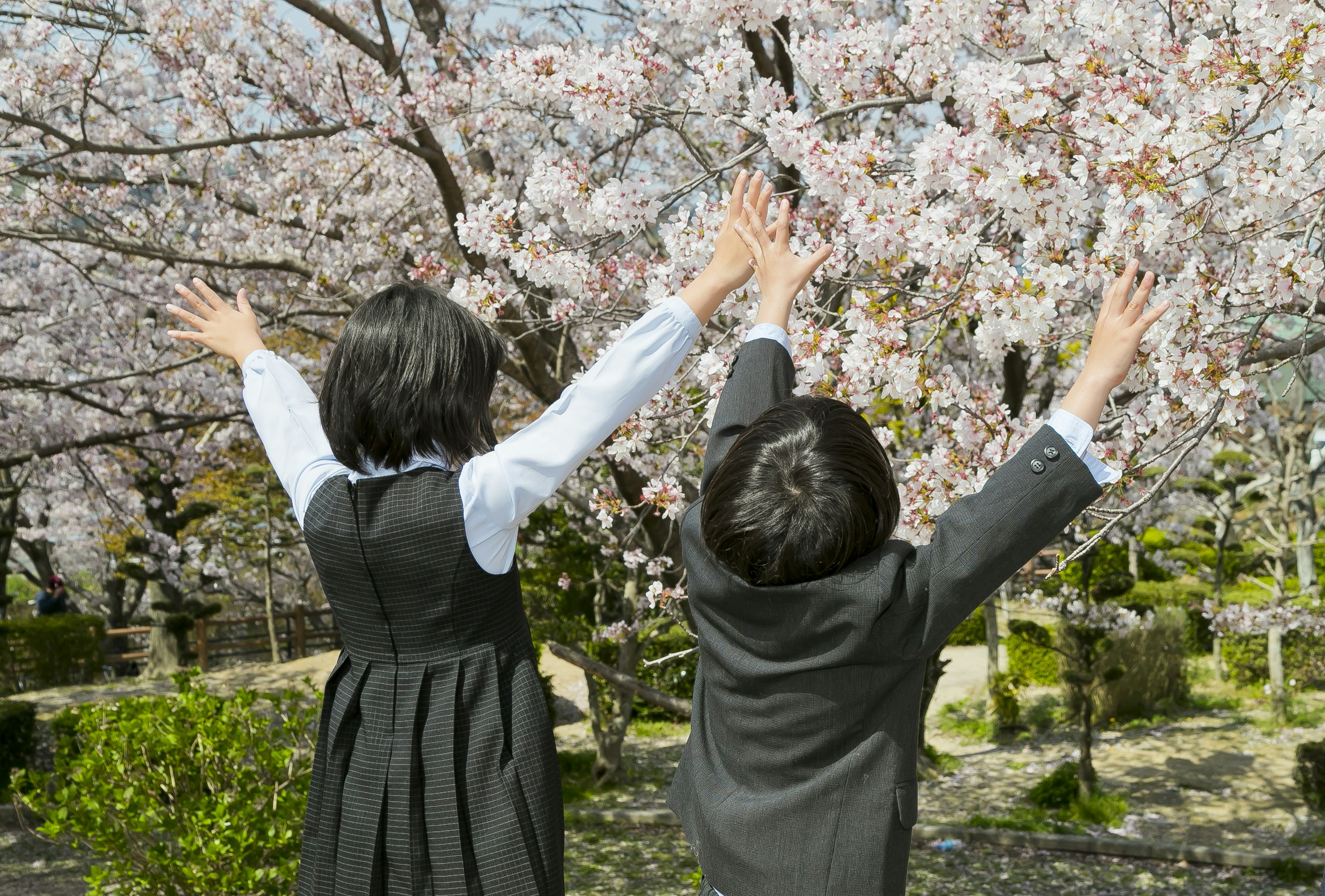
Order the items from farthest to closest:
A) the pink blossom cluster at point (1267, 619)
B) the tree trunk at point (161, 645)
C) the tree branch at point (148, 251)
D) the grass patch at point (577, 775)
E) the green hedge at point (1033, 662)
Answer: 1. the tree trunk at point (161, 645)
2. the green hedge at point (1033, 662)
3. the pink blossom cluster at point (1267, 619)
4. the grass patch at point (577, 775)
5. the tree branch at point (148, 251)

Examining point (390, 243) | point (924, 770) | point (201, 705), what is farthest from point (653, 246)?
point (924, 770)

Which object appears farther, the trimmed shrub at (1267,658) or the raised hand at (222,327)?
the trimmed shrub at (1267,658)

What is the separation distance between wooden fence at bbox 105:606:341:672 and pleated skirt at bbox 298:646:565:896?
12905 mm

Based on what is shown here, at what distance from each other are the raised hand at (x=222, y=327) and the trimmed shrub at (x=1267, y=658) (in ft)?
34.6

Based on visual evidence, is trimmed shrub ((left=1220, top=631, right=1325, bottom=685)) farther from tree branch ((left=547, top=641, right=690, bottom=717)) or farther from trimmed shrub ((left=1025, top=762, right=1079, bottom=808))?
tree branch ((left=547, top=641, right=690, bottom=717))

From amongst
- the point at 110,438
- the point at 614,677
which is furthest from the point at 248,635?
the point at 614,677

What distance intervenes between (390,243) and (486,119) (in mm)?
1313

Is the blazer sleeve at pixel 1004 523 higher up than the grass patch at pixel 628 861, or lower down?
higher up

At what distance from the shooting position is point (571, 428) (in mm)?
1564

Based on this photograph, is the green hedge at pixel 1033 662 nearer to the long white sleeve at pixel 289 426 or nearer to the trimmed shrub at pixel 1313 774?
the trimmed shrub at pixel 1313 774

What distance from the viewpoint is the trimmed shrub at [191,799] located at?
359 centimetres

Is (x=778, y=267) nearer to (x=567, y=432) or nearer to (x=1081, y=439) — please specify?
(x=567, y=432)

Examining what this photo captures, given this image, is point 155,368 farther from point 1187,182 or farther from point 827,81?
point 1187,182

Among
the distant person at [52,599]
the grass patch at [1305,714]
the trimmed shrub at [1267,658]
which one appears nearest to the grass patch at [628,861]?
the grass patch at [1305,714]
